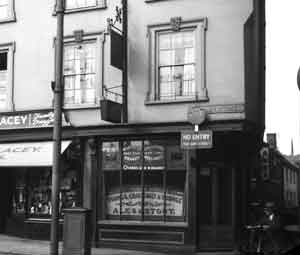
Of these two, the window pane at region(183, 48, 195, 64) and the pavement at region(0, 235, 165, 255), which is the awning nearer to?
the pavement at region(0, 235, 165, 255)

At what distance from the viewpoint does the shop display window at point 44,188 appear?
16.4m

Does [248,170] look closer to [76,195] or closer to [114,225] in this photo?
[114,225]

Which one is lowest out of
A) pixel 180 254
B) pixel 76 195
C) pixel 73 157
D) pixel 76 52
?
pixel 180 254

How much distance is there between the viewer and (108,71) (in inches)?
631

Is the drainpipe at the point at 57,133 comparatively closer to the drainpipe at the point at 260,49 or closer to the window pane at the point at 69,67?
the window pane at the point at 69,67

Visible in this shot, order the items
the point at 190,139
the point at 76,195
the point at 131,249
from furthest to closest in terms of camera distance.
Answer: the point at 76,195, the point at 131,249, the point at 190,139

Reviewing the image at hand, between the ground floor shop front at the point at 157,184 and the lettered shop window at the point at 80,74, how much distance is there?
3.26 feet

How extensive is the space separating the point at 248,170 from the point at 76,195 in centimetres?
496

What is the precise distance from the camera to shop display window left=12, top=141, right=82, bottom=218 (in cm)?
1639

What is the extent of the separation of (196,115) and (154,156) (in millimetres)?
1736

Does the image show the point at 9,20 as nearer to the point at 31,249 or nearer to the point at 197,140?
the point at 31,249

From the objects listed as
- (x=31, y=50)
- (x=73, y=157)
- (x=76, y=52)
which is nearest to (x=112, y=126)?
(x=73, y=157)

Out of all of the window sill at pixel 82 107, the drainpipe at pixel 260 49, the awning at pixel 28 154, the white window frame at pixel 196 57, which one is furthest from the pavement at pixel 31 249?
the drainpipe at pixel 260 49

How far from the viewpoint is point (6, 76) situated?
1753 centimetres
